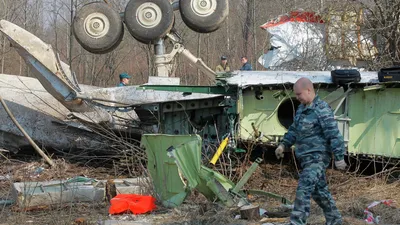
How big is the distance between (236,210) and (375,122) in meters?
3.17

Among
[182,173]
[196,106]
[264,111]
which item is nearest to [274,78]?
[264,111]

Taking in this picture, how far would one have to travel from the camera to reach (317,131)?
544 cm

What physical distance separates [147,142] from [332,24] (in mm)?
8071

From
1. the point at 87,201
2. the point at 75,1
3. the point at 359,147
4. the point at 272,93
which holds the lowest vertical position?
the point at 87,201

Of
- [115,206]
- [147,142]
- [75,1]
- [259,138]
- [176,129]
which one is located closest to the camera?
[115,206]

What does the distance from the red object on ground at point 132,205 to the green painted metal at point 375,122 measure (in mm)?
3452

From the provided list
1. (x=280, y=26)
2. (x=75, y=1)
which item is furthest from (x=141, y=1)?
(x=75, y=1)

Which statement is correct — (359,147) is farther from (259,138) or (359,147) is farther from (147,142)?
(147,142)

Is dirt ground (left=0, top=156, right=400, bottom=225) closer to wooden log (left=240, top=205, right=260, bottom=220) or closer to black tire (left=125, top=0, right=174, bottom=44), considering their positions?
wooden log (left=240, top=205, right=260, bottom=220)

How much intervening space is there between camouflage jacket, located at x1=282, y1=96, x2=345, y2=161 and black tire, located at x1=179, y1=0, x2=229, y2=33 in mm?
5693

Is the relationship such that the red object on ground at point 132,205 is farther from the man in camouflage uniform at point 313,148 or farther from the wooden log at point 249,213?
the man in camouflage uniform at point 313,148

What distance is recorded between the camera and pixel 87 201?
7.12 m

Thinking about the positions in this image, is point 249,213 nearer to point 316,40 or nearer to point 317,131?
point 317,131

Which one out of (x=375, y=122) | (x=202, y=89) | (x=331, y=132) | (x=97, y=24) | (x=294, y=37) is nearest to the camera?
(x=331, y=132)
